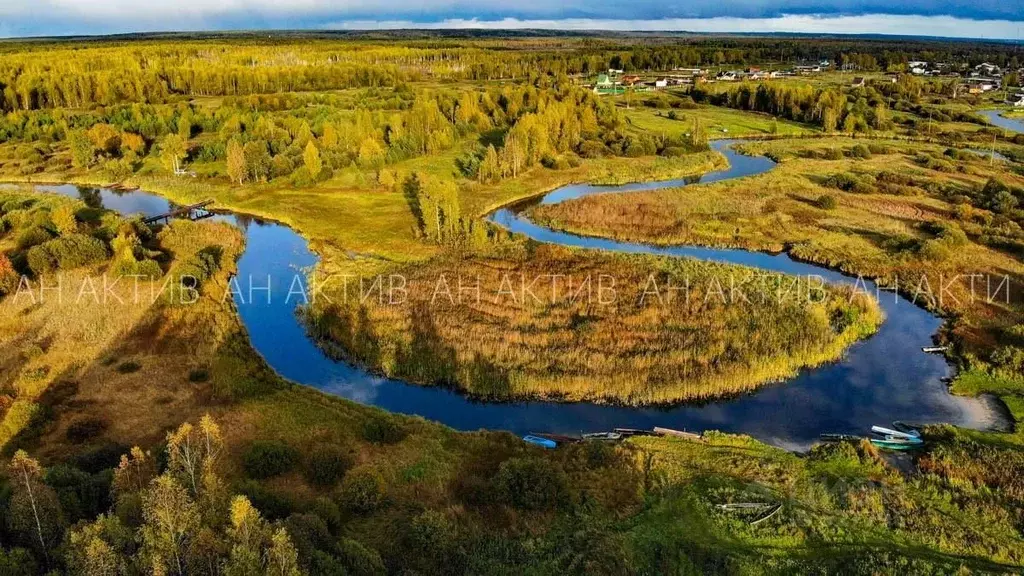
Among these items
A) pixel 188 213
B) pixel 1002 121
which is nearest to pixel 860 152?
pixel 1002 121

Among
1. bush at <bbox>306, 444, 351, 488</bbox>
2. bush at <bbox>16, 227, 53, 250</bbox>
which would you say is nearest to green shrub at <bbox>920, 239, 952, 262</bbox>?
bush at <bbox>306, 444, 351, 488</bbox>

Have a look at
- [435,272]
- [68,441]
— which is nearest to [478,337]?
[435,272]

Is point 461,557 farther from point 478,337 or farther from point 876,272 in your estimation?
point 876,272

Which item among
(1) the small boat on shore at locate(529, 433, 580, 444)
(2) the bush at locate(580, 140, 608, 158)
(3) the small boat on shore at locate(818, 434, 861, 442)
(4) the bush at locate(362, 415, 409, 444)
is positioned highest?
(2) the bush at locate(580, 140, 608, 158)

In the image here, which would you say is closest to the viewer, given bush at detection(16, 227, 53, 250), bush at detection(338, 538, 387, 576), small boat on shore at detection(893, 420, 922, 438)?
bush at detection(338, 538, 387, 576)

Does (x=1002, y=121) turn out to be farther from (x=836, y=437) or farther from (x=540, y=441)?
(x=540, y=441)

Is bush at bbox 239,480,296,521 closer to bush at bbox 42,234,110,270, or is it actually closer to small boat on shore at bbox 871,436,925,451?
small boat on shore at bbox 871,436,925,451
